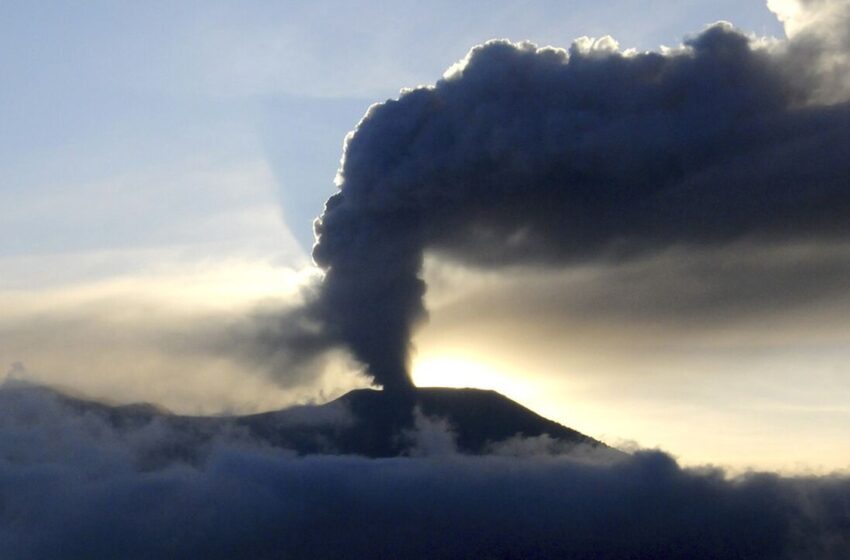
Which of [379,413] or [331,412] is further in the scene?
[331,412]

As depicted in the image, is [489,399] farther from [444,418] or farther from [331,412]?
[331,412]

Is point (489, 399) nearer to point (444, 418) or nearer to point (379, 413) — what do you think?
point (444, 418)

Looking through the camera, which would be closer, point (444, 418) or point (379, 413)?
point (379, 413)

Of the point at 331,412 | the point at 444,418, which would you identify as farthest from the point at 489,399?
the point at 331,412

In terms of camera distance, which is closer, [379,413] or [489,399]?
[379,413]
